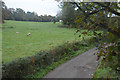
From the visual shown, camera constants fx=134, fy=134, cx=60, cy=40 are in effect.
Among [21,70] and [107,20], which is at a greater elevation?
[107,20]

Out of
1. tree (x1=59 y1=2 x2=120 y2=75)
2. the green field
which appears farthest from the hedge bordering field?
tree (x1=59 y1=2 x2=120 y2=75)

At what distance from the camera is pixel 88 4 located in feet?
7.50

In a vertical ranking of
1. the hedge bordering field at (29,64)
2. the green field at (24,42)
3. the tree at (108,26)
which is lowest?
the green field at (24,42)

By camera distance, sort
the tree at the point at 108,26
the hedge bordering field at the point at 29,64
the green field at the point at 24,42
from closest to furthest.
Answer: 1. the tree at the point at 108,26
2. the hedge bordering field at the point at 29,64
3. the green field at the point at 24,42

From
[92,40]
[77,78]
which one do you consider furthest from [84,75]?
[92,40]

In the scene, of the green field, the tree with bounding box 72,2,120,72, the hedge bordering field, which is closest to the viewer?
the tree with bounding box 72,2,120,72

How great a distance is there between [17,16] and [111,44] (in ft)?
15.2

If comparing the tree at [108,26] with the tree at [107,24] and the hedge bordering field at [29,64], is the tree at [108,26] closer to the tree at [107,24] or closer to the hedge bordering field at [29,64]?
the tree at [107,24]

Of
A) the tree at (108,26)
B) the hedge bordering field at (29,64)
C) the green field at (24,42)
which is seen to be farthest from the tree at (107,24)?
the hedge bordering field at (29,64)

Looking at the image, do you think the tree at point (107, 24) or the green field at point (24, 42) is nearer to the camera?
the tree at point (107, 24)

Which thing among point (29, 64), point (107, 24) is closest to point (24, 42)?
point (29, 64)

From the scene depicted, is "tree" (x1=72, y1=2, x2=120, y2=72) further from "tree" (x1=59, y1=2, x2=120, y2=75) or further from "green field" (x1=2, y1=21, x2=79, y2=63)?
"green field" (x1=2, y1=21, x2=79, y2=63)

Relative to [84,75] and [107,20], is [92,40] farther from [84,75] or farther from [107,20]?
[84,75]

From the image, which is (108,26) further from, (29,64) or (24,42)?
(24,42)
